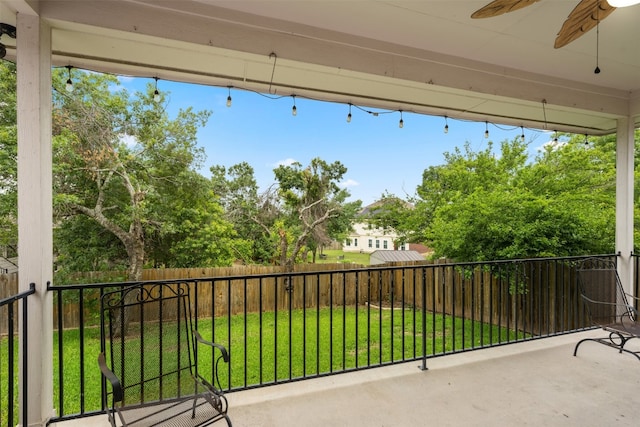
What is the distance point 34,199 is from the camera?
1756mm

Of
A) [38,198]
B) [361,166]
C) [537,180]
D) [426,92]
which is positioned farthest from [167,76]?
[361,166]

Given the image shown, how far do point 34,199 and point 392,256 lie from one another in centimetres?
863

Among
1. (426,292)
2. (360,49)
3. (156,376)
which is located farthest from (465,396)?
(426,292)

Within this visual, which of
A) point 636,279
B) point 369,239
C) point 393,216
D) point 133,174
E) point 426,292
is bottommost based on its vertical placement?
point 426,292

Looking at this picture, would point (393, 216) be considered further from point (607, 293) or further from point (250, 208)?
point (607, 293)

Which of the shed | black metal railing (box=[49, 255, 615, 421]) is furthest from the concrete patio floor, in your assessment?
the shed

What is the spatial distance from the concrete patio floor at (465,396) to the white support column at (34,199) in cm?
34

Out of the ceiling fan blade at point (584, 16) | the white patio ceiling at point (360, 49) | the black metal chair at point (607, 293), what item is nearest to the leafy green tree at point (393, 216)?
the black metal chair at point (607, 293)

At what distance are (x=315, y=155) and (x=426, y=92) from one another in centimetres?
659

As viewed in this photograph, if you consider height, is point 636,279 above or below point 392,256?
above

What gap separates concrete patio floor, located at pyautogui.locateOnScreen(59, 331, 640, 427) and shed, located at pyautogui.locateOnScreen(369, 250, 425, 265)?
662cm

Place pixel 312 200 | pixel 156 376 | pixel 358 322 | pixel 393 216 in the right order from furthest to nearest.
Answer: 1. pixel 393 216
2. pixel 312 200
3. pixel 358 322
4. pixel 156 376

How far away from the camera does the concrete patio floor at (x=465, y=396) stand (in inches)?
73.8

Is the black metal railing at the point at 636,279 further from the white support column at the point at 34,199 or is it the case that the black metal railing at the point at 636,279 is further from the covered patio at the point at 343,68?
the white support column at the point at 34,199
